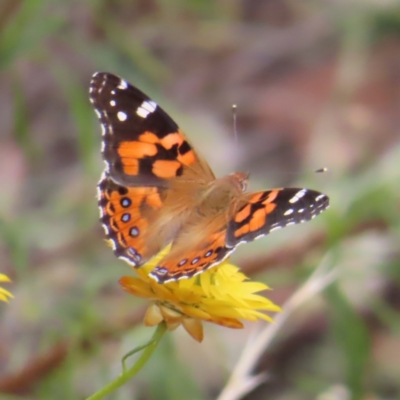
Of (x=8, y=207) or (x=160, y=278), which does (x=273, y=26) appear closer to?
(x=8, y=207)

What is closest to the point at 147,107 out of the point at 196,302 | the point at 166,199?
the point at 166,199

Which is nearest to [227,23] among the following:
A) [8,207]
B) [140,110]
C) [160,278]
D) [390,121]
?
[390,121]

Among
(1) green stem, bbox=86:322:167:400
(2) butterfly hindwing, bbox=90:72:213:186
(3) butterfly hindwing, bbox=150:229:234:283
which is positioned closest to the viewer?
(1) green stem, bbox=86:322:167:400

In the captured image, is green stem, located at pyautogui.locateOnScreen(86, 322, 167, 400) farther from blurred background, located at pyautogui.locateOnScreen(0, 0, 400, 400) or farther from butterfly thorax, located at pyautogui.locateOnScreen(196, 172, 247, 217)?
blurred background, located at pyautogui.locateOnScreen(0, 0, 400, 400)

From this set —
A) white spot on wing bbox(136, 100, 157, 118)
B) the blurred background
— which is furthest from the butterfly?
the blurred background

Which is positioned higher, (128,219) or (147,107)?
(147,107)

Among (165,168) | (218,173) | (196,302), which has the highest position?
(165,168)

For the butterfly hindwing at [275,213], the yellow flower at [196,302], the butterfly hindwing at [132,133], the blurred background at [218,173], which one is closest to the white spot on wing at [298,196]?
the butterfly hindwing at [275,213]

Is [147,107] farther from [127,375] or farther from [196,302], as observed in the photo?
[127,375]
